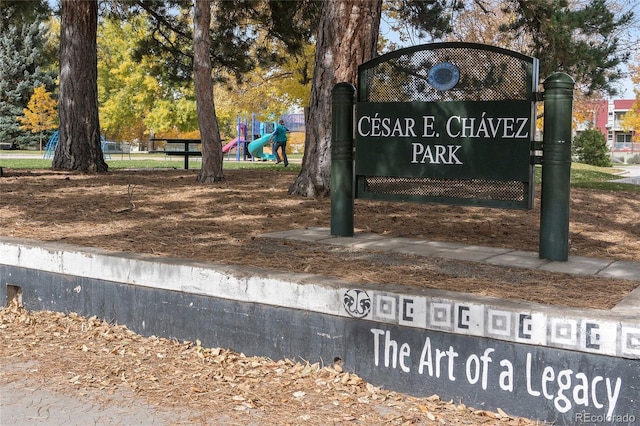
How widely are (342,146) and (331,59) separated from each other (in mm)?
2904

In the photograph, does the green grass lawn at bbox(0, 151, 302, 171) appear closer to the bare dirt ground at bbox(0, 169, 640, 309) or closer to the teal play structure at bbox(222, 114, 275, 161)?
the teal play structure at bbox(222, 114, 275, 161)

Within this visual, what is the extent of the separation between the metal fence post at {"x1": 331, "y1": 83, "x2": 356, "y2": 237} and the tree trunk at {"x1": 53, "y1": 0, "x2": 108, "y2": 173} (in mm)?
9663

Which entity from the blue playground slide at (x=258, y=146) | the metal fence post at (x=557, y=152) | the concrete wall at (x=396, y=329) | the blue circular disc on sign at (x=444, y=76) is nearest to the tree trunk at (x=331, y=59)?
the blue circular disc on sign at (x=444, y=76)

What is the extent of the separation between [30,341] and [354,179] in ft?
9.84

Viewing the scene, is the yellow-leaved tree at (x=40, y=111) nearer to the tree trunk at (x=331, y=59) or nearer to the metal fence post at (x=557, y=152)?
the tree trunk at (x=331, y=59)

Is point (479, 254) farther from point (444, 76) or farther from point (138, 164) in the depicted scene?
point (138, 164)

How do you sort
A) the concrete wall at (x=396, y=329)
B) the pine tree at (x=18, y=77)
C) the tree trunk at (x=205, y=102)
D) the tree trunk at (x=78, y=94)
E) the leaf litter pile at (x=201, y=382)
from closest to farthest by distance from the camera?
the concrete wall at (x=396, y=329) → the leaf litter pile at (x=201, y=382) → the tree trunk at (x=205, y=102) → the tree trunk at (x=78, y=94) → the pine tree at (x=18, y=77)

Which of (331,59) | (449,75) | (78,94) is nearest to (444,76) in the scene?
(449,75)

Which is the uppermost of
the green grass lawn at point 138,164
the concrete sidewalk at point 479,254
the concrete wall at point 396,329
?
the green grass lawn at point 138,164

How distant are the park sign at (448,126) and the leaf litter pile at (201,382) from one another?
2.21 m

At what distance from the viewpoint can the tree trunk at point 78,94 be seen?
48.8 ft

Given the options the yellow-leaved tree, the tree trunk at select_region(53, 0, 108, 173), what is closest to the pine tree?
the yellow-leaved tree

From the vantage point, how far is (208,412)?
151 inches

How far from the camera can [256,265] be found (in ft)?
17.0
